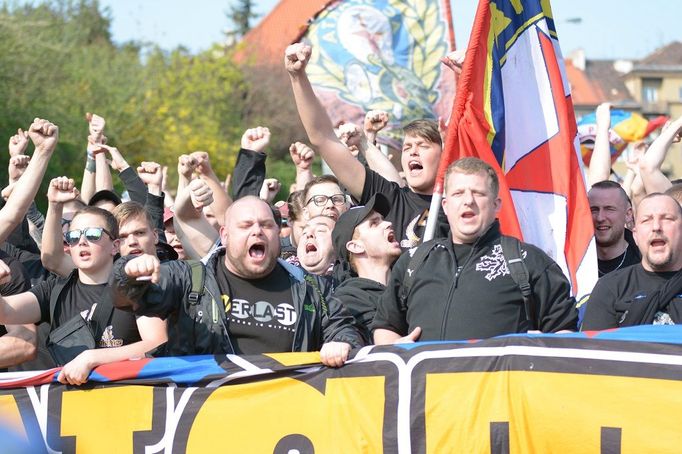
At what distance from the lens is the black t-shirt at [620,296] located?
18.2 ft

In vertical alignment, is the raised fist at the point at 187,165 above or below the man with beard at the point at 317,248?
above

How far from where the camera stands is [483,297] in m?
5.34

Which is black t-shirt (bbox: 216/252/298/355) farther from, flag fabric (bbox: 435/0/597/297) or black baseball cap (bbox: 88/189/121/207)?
black baseball cap (bbox: 88/189/121/207)

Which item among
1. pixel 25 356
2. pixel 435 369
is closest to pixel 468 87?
pixel 435 369

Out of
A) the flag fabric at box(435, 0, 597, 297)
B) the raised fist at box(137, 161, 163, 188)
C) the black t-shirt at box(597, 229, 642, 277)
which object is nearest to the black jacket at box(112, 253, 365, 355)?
the flag fabric at box(435, 0, 597, 297)

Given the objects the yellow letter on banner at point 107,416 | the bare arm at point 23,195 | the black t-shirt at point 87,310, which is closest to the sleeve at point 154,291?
the yellow letter on banner at point 107,416

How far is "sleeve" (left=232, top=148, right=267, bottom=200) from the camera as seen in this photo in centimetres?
755

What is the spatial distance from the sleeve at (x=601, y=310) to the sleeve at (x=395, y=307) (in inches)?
35.2

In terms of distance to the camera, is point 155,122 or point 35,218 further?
point 155,122

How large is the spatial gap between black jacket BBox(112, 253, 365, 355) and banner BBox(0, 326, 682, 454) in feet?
0.40

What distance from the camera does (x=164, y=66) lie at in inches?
1734

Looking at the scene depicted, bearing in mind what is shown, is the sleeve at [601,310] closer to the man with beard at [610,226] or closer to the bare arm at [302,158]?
the man with beard at [610,226]

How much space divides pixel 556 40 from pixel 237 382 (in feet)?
10.8

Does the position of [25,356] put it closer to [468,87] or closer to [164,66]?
[468,87]
